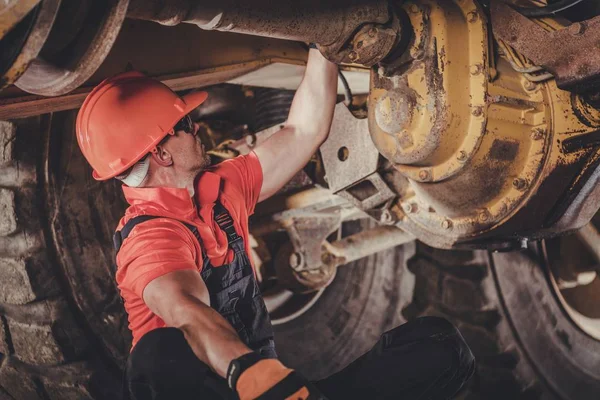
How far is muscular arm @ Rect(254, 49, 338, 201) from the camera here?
1.79 m

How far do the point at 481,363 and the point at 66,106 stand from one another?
1826mm

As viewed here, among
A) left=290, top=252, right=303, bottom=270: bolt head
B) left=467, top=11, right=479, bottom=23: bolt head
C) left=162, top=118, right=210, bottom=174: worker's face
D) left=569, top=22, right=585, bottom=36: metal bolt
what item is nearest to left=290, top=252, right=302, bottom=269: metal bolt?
left=290, top=252, right=303, bottom=270: bolt head

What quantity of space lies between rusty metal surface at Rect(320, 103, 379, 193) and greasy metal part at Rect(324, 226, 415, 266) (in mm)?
378

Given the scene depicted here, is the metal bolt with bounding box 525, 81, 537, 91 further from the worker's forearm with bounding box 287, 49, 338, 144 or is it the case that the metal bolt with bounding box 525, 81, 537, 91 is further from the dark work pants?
the dark work pants

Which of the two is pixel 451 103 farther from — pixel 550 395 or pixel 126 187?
pixel 550 395

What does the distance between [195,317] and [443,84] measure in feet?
2.58

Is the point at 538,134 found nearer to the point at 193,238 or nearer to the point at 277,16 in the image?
the point at 277,16

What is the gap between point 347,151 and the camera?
1.89 meters

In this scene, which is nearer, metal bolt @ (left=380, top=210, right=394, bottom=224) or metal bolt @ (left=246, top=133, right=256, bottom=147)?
metal bolt @ (left=380, top=210, right=394, bottom=224)

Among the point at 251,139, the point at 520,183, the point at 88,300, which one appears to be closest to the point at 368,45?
the point at 520,183

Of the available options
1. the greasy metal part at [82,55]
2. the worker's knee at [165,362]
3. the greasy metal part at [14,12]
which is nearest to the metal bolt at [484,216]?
the worker's knee at [165,362]

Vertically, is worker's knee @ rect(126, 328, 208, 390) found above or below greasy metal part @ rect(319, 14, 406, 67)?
below

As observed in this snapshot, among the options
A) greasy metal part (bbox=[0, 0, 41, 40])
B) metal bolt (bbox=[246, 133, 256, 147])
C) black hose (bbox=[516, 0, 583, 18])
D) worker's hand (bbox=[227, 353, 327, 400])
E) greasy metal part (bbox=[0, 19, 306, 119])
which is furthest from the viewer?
metal bolt (bbox=[246, 133, 256, 147])

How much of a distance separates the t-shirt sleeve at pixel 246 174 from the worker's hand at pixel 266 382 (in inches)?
36.0
